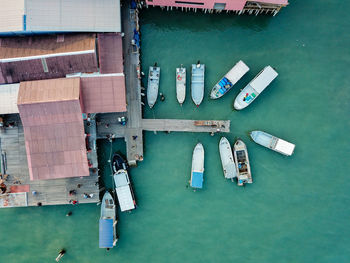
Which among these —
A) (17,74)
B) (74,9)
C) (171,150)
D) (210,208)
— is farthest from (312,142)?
(17,74)

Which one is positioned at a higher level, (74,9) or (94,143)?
(74,9)

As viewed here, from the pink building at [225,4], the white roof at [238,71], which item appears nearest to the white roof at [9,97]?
the pink building at [225,4]

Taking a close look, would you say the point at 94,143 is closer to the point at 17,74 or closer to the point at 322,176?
the point at 17,74

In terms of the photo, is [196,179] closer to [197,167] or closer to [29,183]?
[197,167]

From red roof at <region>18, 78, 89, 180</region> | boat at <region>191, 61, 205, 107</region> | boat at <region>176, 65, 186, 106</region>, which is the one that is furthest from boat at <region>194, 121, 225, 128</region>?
red roof at <region>18, 78, 89, 180</region>

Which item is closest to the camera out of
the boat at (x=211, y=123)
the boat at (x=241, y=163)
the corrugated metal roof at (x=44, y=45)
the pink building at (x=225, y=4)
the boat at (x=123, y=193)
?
the corrugated metal roof at (x=44, y=45)

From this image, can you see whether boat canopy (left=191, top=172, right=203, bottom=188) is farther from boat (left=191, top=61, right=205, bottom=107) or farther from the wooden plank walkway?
boat (left=191, top=61, right=205, bottom=107)

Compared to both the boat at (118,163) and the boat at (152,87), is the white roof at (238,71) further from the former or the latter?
the boat at (118,163)

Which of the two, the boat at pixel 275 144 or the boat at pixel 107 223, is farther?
the boat at pixel 275 144
